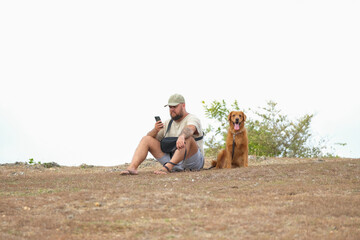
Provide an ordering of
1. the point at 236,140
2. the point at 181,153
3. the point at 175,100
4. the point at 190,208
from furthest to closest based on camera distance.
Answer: the point at 236,140 → the point at 175,100 → the point at 181,153 → the point at 190,208

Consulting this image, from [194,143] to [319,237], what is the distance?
4.67 meters

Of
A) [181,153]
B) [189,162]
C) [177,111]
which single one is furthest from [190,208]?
[189,162]

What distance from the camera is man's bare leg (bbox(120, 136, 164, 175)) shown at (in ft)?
29.2

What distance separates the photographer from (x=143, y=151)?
898cm

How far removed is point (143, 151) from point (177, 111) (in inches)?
39.5

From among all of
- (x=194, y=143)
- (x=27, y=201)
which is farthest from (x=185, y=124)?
(x=27, y=201)

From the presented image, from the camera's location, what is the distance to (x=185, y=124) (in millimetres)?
8914

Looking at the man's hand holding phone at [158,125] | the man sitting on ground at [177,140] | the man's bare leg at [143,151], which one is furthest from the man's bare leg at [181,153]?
the man's hand holding phone at [158,125]

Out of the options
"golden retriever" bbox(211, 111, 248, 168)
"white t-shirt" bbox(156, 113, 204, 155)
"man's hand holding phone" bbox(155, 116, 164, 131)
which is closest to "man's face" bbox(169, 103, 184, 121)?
"white t-shirt" bbox(156, 113, 204, 155)

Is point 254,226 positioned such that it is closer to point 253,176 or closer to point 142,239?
point 142,239

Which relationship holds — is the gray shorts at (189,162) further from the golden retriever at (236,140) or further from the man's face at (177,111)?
the man's face at (177,111)

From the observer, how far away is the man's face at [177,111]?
8805 mm

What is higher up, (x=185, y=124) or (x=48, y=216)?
(x=185, y=124)

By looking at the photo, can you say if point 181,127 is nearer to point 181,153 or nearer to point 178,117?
point 178,117
